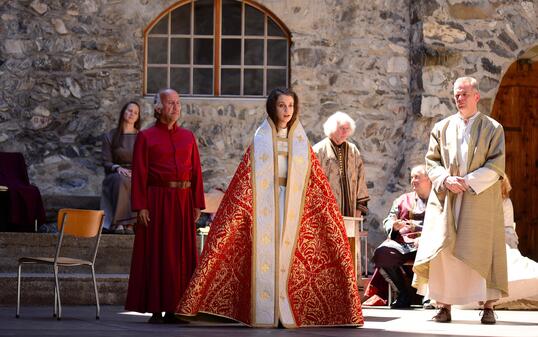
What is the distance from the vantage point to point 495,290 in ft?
27.1

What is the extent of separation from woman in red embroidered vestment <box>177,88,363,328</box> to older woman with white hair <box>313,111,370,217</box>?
2.05 m

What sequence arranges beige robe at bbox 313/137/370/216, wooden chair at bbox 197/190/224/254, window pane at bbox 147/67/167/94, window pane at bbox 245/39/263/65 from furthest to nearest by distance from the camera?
window pane at bbox 245/39/263/65, window pane at bbox 147/67/167/94, wooden chair at bbox 197/190/224/254, beige robe at bbox 313/137/370/216

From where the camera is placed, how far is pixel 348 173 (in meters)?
10.2

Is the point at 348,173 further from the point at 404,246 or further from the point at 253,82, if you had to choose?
the point at 253,82

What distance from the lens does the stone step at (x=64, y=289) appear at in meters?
9.91

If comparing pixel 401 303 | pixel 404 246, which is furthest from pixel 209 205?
pixel 401 303

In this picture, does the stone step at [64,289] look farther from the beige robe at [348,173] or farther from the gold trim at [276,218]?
the gold trim at [276,218]

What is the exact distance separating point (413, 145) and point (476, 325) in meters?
4.98

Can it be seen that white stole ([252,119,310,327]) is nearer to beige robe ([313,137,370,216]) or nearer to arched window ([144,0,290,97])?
beige robe ([313,137,370,216])

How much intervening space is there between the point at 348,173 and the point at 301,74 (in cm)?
322

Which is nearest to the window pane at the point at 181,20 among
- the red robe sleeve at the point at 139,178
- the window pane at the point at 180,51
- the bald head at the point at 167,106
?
the window pane at the point at 180,51

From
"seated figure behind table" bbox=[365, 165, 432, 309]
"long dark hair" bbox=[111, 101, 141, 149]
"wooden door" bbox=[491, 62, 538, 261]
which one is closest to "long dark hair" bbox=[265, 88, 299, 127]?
"seated figure behind table" bbox=[365, 165, 432, 309]

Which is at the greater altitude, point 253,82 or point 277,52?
point 277,52

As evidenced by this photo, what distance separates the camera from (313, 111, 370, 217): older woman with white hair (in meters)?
10.1
